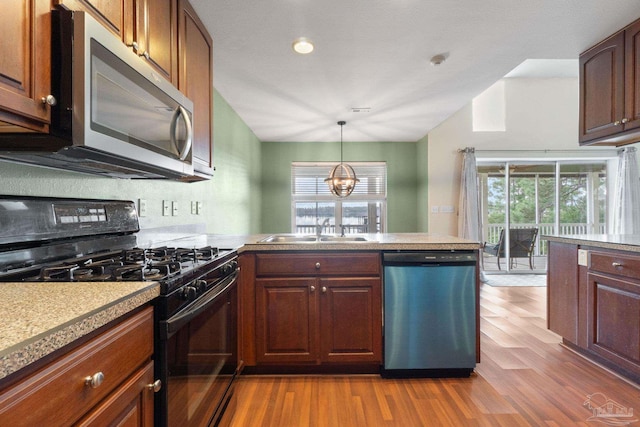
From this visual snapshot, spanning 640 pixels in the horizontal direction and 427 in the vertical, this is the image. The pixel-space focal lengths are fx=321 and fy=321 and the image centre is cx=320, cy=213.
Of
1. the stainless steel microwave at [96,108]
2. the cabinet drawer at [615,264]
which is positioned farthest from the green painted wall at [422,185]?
the stainless steel microwave at [96,108]

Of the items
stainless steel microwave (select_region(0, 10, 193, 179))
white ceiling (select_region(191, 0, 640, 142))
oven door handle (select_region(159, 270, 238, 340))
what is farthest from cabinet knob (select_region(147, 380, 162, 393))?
white ceiling (select_region(191, 0, 640, 142))

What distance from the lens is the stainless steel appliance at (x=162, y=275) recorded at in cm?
100

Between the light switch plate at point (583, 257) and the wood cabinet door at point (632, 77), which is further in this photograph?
the light switch plate at point (583, 257)

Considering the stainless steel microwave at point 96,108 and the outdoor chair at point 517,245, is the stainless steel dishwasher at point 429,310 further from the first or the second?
the outdoor chair at point 517,245

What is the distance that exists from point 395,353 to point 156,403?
4.90 feet

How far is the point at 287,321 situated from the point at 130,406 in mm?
1274

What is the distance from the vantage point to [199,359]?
4.02 ft

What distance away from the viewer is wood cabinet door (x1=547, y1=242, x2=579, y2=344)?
2.38 meters

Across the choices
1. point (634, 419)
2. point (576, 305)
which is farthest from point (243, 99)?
point (634, 419)

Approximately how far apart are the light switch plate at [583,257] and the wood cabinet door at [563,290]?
32 millimetres

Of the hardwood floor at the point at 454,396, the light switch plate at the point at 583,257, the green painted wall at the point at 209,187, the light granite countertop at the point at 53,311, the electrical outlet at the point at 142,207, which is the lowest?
the hardwood floor at the point at 454,396

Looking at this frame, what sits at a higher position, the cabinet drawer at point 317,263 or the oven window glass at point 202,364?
the cabinet drawer at point 317,263

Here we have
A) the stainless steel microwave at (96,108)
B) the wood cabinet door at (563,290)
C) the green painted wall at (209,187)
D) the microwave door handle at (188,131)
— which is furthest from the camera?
the wood cabinet door at (563,290)

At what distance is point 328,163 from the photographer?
5742 mm
